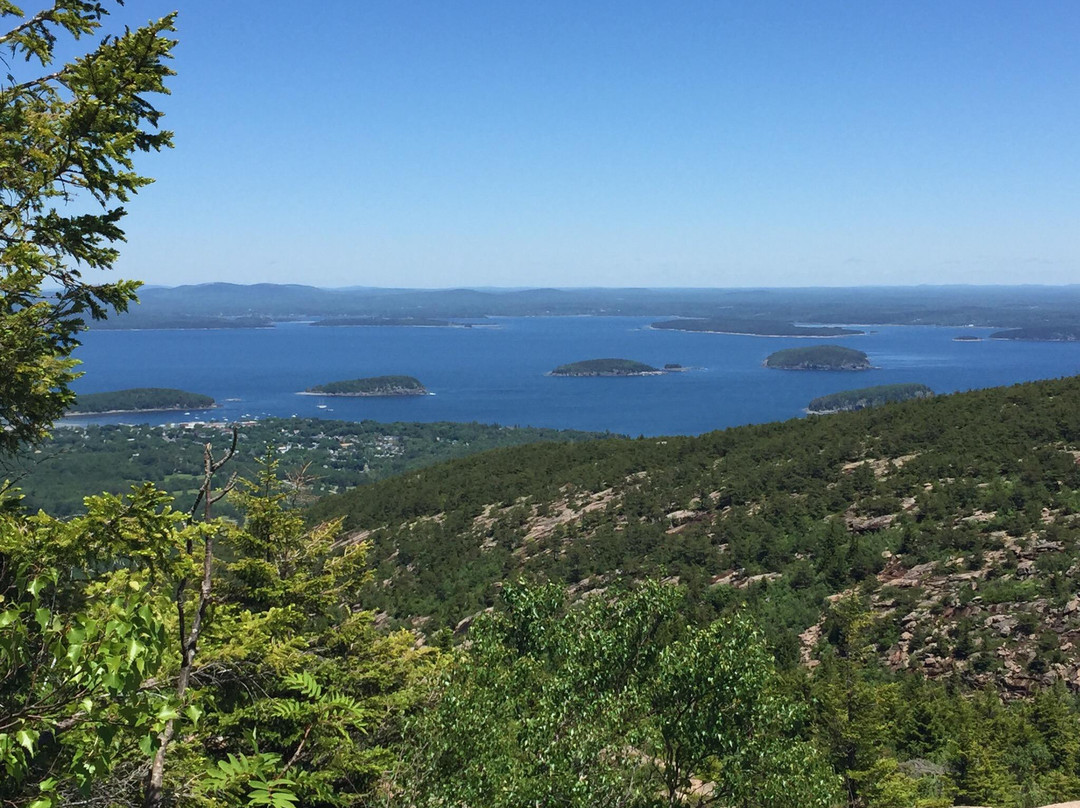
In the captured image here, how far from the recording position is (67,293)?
7176 millimetres

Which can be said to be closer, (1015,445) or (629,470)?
(1015,445)

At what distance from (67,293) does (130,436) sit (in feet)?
528

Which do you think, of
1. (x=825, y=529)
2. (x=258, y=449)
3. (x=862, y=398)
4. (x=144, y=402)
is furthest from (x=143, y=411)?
(x=825, y=529)

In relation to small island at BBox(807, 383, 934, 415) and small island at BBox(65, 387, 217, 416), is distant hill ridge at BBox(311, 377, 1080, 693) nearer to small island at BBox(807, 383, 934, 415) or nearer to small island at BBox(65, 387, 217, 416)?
small island at BBox(807, 383, 934, 415)

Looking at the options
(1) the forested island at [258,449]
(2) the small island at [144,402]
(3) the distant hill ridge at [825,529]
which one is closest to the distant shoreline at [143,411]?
(2) the small island at [144,402]

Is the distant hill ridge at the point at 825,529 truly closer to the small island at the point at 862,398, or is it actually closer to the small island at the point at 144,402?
the small island at the point at 862,398

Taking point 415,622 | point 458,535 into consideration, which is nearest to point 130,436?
point 458,535

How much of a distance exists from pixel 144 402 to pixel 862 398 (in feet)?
584

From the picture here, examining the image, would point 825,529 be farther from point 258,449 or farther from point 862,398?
point 862,398

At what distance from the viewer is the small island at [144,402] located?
614 ft

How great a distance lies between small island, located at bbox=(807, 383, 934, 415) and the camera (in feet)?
528

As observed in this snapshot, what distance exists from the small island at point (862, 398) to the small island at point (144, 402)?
152m

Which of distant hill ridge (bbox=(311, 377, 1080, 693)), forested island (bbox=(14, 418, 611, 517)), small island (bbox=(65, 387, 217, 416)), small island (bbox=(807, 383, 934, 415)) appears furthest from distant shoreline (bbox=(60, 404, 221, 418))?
small island (bbox=(807, 383, 934, 415))

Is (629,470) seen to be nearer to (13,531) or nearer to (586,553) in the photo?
(586,553)
